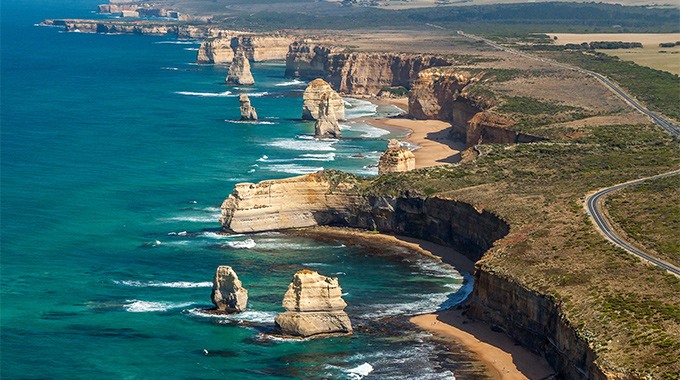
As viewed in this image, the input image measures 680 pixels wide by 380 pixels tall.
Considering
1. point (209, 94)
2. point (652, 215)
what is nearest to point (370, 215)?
point (652, 215)

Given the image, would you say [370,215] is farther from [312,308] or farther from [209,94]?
[209,94]

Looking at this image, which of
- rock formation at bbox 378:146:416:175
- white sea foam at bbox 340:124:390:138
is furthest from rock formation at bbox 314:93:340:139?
rock formation at bbox 378:146:416:175

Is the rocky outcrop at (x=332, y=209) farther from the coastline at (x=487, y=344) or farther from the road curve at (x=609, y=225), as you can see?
the road curve at (x=609, y=225)

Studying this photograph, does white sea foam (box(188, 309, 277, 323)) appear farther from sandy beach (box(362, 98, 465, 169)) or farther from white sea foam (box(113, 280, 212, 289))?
sandy beach (box(362, 98, 465, 169))

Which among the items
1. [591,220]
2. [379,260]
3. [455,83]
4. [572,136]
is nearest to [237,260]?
[379,260]

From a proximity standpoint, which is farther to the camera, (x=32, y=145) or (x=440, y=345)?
(x=32, y=145)

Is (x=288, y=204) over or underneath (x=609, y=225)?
underneath

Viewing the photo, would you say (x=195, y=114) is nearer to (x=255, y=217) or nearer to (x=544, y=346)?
(x=255, y=217)

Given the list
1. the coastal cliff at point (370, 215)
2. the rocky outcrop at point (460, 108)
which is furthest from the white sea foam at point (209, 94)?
the coastal cliff at point (370, 215)
